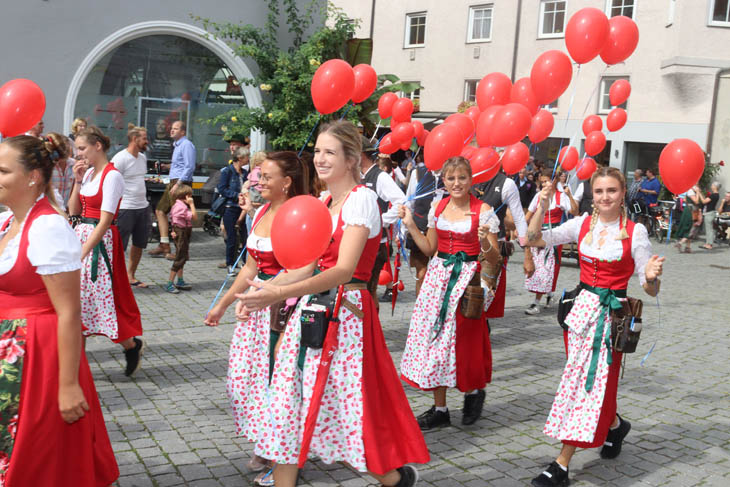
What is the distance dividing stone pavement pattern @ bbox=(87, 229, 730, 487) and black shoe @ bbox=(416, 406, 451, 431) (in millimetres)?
58

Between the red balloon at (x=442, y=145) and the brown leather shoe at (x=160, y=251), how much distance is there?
686cm

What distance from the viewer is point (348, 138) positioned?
3.47 m

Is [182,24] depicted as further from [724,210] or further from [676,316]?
[724,210]

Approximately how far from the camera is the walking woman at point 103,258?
545 cm

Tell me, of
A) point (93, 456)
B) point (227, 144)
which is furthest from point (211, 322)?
point (227, 144)

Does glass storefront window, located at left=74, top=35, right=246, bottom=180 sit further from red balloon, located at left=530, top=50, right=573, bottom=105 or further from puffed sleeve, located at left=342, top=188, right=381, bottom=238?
puffed sleeve, located at left=342, top=188, right=381, bottom=238

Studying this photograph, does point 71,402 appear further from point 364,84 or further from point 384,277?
point 384,277

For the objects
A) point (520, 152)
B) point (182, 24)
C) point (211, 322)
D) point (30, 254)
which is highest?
point (182, 24)

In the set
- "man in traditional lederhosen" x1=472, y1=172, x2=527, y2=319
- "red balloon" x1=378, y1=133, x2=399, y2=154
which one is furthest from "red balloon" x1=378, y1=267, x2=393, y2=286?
"red balloon" x1=378, y1=133, x2=399, y2=154

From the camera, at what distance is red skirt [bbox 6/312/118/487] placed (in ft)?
8.87

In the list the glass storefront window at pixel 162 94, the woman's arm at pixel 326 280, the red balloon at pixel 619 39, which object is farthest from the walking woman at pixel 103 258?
the glass storefront window at pixel 162 94

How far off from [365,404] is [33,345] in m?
1.47

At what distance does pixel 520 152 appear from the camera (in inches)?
244

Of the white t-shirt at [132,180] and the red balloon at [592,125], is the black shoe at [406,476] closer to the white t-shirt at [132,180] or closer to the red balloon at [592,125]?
the red balloon at [592,125]
